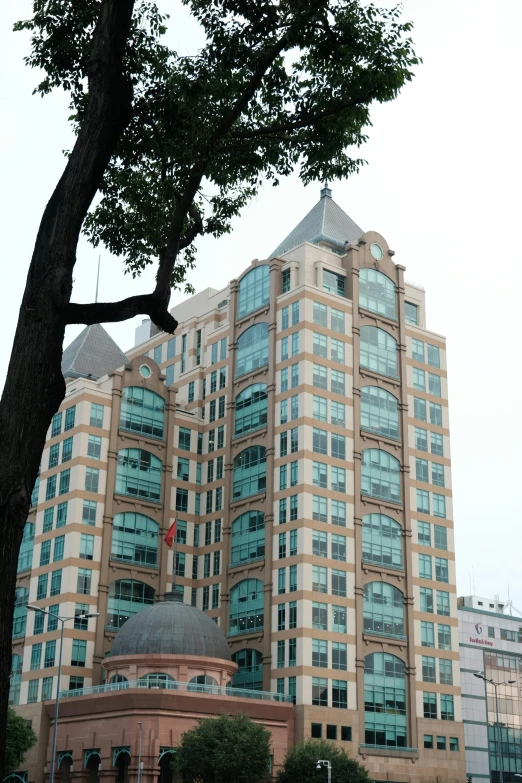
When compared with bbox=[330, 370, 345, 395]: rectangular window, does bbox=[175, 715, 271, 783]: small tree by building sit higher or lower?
lower

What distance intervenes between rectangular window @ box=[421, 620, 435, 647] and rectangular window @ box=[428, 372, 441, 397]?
21.1 meters

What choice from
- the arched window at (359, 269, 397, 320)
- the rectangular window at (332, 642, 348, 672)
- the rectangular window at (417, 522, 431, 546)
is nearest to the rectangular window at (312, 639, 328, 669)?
the rectangular window at (332, 642, 348, 672)

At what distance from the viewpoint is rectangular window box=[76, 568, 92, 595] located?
83812mm

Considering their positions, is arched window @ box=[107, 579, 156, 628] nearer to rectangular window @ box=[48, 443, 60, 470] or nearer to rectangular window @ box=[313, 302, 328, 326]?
rectangular window @ box=[48, 443, 60, 470]

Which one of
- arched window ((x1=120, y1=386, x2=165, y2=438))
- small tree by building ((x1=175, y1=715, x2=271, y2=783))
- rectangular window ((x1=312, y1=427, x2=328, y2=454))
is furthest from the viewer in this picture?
arched window ((x1=120, y1=386, x2=165, y2=438))

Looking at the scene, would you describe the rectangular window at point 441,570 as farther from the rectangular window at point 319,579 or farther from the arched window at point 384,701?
the rectangular window at point 319,579

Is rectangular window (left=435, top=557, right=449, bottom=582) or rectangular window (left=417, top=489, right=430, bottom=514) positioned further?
rectangular window (left=417, top=489, right=430, bottom=514)

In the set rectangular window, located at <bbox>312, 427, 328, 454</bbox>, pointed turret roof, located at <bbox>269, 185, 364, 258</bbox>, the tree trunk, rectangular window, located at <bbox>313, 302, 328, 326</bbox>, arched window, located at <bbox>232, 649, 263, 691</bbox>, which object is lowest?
the tree trunk

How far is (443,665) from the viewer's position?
8806 centimetres

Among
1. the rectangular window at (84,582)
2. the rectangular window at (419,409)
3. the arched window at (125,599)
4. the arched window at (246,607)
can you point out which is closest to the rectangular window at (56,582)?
the rectangular window at (84,582)

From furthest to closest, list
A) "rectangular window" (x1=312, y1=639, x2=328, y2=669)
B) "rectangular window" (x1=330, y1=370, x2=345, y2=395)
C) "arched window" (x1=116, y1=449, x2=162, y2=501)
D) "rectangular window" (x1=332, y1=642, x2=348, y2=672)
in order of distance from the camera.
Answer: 1. "arched window" (x1=116, y1=449, x2=162, y2=501)
2. "rectangular window" (x1=330, y1=370, x2=345, y2=395)
3. "rectangular window" (x1=332, y1=642, x2=348, y2=672)
4. "rectangular window" (x1=312, y1=639, x2=328, y2=669)

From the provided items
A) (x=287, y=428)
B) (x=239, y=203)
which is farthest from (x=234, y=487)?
(x=239, y=203)

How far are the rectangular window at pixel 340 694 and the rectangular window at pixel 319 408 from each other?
20.6m

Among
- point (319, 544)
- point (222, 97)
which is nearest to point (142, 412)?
point (319, 544)
